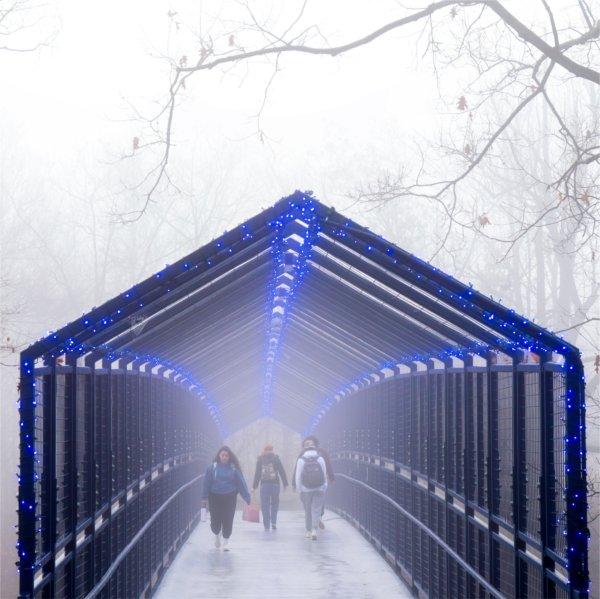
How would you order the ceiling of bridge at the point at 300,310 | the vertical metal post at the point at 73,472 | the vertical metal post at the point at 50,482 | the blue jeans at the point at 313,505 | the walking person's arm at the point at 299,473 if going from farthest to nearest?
the blue jeans at the point at 313,505
the walking person's arm at the point at 299,473
the vertical metal post at the point at 73,472
the ceiling of bridge at the point at 300,310
the vertical metal post at the point at 50,482

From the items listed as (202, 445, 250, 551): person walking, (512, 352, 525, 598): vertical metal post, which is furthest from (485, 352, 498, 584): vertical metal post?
(202, 445, 250, 551): person walking

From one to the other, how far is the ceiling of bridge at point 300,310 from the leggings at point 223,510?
187cm

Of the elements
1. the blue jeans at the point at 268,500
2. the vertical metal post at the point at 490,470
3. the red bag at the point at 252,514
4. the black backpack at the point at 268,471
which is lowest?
the red bag at the point at 252,514

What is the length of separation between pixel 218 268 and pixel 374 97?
51272 millimetres

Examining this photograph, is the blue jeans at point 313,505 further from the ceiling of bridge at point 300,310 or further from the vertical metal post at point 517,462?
the vertical metal post at point 517,462

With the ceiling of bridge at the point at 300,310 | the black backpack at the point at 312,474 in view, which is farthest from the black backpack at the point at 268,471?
the ceiling of bridge at the point at 300,310

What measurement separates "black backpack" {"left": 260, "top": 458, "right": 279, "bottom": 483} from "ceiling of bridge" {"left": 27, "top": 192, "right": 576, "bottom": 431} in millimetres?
1757

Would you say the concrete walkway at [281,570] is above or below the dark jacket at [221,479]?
below

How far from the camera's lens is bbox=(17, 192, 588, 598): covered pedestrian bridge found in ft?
24.8

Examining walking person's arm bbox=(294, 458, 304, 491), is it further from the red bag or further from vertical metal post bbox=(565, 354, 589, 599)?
vertical metal post bbox=(565, 354, 589, 599)

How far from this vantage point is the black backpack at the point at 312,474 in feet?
64.0

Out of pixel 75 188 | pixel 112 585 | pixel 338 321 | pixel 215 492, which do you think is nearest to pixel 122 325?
pixel 112 585

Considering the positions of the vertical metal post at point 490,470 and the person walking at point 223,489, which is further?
the person walking at point 223,489

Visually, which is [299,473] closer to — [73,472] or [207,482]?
[207,482]
